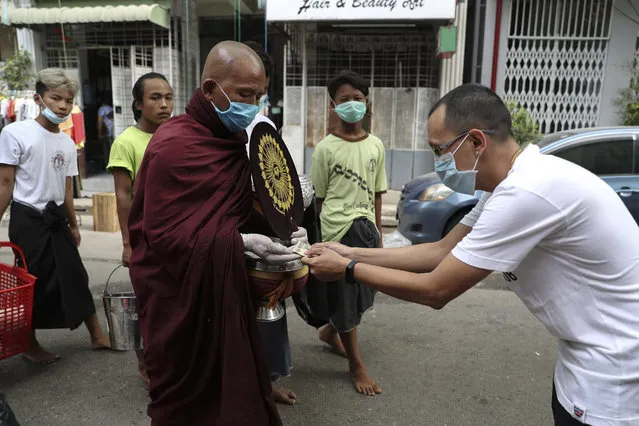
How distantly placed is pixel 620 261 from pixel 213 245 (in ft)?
4.11

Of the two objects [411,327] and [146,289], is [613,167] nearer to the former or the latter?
[411,327]

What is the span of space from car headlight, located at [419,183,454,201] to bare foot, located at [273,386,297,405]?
3204mm

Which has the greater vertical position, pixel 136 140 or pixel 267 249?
pixel 136 140

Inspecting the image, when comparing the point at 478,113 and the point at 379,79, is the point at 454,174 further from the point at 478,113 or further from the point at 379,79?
the point at 379,79

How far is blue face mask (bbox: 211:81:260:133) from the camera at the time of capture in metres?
1.89

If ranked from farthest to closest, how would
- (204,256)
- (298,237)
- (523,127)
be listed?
(523,127) < (298,237) < (204,256)

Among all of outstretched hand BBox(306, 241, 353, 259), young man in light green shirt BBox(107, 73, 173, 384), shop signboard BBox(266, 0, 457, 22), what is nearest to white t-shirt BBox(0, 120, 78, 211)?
young man in light green shirt BBox(107, 73, 173, 384)

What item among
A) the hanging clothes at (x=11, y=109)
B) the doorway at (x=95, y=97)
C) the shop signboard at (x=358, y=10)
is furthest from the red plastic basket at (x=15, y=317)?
the doorway at (x=95, y=97)

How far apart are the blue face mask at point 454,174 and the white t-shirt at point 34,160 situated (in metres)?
2.55

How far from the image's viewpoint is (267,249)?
1771 millimetres

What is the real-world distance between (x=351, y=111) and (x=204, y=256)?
173cm

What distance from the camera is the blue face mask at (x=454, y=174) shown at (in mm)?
1732

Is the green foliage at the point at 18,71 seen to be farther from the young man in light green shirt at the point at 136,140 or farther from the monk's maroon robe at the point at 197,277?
the monk's maroon robe at the point at 197,277

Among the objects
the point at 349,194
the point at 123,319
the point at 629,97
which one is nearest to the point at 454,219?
the point at 349,194
